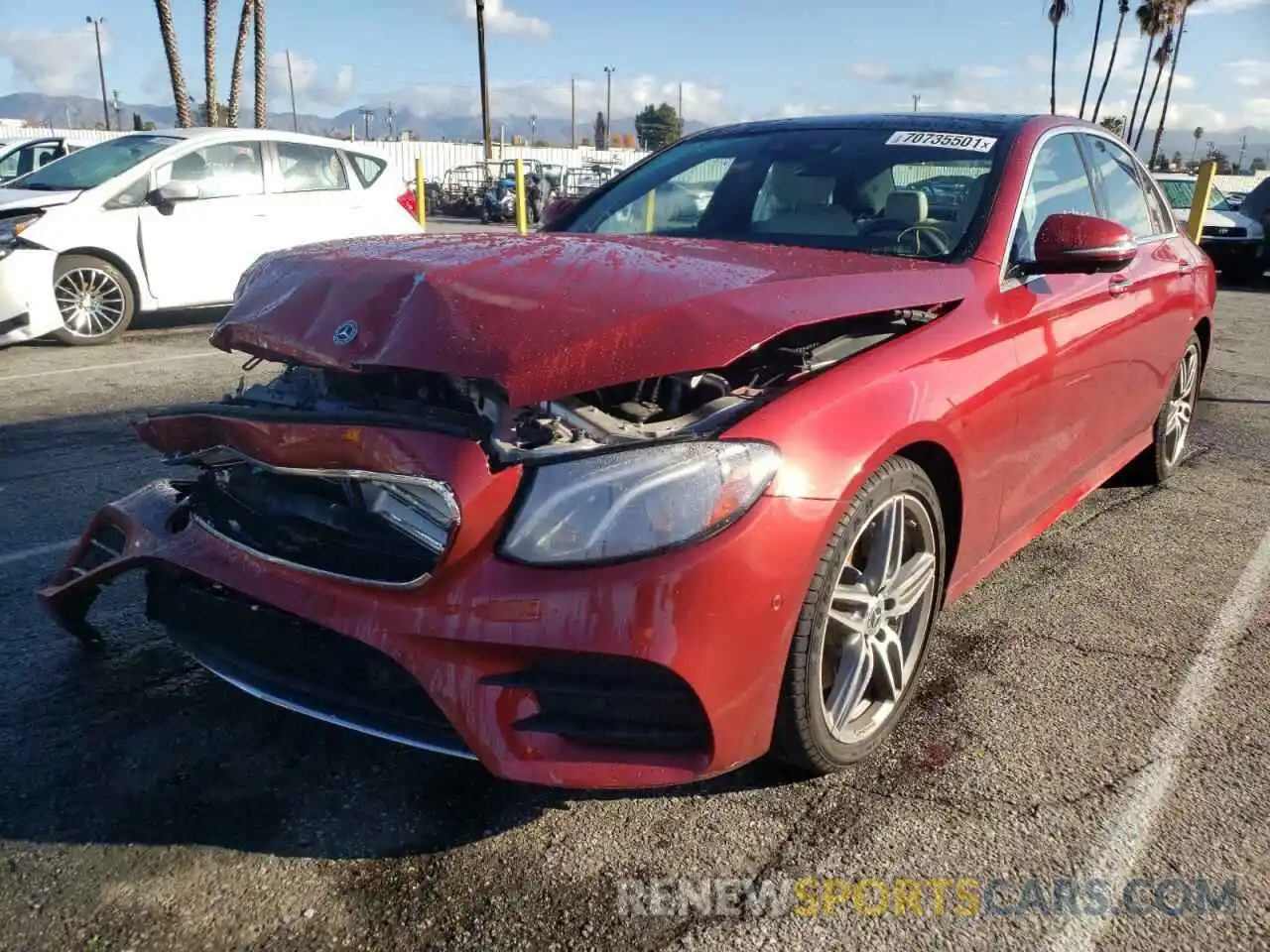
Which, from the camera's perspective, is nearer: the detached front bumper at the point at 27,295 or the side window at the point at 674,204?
the side window at the point at 674,204

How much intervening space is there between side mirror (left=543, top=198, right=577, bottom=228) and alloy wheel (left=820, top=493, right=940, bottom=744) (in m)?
2.05

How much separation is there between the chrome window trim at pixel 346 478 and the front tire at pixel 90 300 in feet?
20.6

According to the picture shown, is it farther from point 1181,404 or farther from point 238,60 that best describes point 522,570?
point 238,60

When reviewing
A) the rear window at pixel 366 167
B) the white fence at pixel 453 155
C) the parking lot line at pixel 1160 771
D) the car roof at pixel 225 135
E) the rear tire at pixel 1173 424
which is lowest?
the parking lot line at pixel 1160 771

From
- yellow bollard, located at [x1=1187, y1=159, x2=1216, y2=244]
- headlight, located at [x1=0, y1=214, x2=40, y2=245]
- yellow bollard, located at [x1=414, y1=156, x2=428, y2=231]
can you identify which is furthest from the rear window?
yellow bollard, located at [x1=1187, y1=159, x2=1216, y2=244]

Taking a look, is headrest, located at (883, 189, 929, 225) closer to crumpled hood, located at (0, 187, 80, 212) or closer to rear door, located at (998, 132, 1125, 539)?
rear door, located at (998, 132, 1125, 539)

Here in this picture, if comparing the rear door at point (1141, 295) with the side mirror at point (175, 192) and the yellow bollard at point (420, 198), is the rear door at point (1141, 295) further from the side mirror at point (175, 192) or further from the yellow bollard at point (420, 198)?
the yellow bollard at point (420, 198)

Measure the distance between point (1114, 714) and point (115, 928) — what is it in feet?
7.79

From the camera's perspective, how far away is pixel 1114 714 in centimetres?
271

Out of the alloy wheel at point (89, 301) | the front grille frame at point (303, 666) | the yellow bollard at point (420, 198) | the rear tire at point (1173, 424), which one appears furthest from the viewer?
the yellow bollard at point (420, 198)

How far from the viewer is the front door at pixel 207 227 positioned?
8141mm

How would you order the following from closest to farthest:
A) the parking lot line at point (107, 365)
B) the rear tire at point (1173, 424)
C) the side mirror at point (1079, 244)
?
the side mirror at point (1079, 244), the rear tire at point (1173, 424), the parking lot line at point (107, 365)

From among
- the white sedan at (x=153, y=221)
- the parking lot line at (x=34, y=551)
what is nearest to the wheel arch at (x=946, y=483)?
the parking lot line at (x=34, y=551)

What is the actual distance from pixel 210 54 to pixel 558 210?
2210cm
